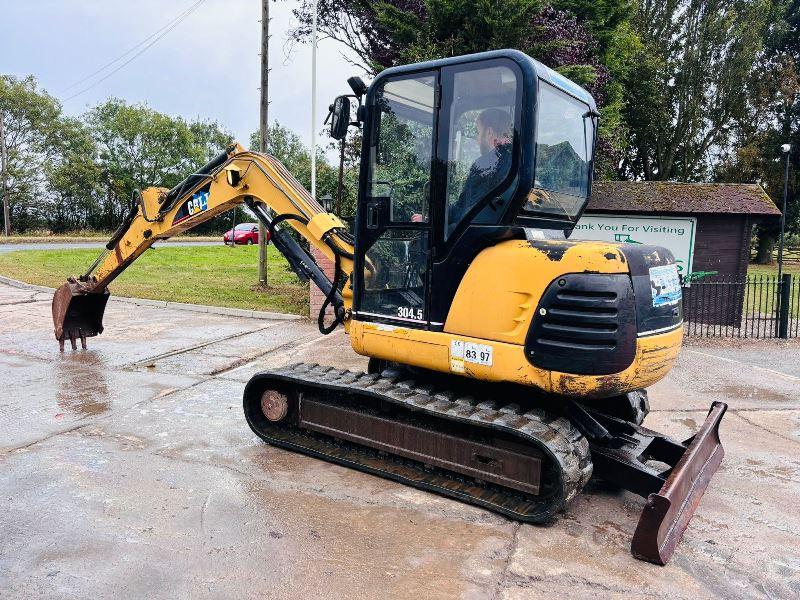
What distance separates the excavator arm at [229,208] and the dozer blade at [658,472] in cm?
239

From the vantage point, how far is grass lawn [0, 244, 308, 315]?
13.0 meters

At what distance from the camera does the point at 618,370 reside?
12.3 ft

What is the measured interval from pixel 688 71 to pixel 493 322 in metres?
27.9

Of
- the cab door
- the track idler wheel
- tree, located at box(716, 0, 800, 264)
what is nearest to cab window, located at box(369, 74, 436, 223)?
the cab door

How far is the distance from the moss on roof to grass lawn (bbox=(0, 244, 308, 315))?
5979 millimetres

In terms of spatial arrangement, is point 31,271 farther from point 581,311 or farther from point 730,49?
point 730,49

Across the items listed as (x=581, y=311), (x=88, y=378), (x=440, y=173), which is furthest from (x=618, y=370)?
(x=88, y=378)

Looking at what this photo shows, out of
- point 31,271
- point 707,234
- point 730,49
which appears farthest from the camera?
point 730,49

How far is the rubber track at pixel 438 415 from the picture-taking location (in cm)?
380

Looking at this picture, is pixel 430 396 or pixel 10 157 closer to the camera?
pixel 430 396

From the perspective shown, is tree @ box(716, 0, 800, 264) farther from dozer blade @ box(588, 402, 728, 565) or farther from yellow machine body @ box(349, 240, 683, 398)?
yellow machine body @ box(349, 240, 683, 398)

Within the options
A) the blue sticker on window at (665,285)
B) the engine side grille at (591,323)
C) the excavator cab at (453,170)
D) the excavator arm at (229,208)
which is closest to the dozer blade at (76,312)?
the excavator arm at (229,208)

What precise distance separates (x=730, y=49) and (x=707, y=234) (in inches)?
786

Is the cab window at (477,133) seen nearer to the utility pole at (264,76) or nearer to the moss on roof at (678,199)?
the moss on roof at (678,199)
